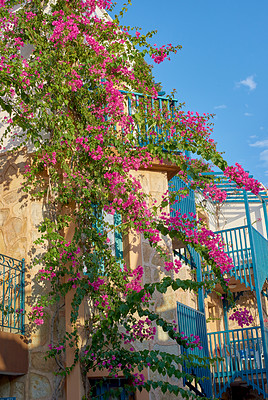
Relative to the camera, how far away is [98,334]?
6.62m

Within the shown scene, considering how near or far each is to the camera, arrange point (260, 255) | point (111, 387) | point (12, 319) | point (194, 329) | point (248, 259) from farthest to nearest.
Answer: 1. point (260, 255)
2. point (248, 259)
3. point (194, 329)
4. point (111, 387)
5. point (12, 319)

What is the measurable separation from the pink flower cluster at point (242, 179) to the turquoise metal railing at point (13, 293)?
3504 mm

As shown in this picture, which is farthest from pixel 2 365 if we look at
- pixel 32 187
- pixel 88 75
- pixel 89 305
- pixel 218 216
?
pixel 218 216

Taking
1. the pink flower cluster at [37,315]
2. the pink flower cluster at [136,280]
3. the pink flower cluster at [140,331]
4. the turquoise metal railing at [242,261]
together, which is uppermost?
the turquoise metal railing at [242,261]

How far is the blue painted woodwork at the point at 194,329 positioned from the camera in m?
9.19

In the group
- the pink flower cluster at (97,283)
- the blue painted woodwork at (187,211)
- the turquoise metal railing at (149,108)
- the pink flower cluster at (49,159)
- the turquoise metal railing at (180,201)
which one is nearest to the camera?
the pink flower cluster at (97,283)

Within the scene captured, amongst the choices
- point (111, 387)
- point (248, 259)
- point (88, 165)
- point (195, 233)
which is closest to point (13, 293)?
point (111, 387)

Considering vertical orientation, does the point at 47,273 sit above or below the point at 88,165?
below

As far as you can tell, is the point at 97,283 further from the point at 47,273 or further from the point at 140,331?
the point at 140,331

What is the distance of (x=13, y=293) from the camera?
846cm

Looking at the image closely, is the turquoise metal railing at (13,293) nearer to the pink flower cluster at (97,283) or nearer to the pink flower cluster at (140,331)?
the pink flower cluster at (97,283)

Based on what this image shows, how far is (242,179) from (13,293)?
392 centimetres

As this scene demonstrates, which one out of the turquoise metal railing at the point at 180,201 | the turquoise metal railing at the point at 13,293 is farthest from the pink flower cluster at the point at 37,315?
the turquoise metal railing at the point at 180,201

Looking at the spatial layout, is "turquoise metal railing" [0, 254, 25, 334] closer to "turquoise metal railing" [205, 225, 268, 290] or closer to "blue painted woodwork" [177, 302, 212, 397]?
"blue painted woodwork" [177, 302, 212, 397]
